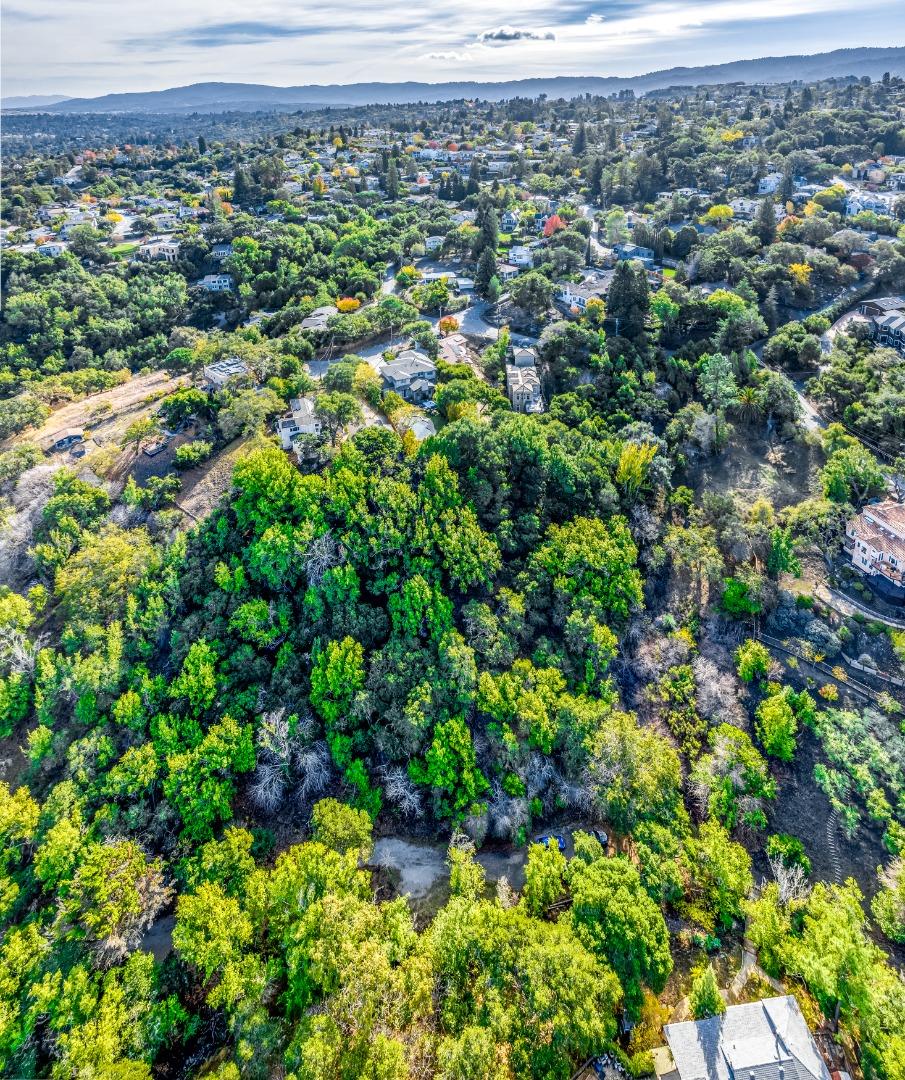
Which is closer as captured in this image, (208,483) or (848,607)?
(848,607)

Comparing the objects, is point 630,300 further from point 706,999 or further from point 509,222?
point 706,999

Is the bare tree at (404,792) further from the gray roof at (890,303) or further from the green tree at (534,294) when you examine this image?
the gray roof at (890,303)

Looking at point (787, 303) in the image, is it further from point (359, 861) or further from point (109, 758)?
point (109, 758)

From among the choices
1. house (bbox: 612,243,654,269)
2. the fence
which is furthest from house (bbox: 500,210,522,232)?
the fence

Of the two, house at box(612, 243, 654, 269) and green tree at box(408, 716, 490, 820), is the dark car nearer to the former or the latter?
green tree at box(408, 716, 490, 820)

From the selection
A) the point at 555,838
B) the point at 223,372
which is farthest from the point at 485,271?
the point at 555,838

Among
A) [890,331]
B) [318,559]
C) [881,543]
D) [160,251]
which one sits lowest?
[881,543]
